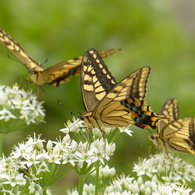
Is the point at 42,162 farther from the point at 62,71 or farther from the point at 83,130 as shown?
the point at 62,71

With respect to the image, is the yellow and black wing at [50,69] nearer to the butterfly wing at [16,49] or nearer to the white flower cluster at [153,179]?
the butterfly wing at [16,49]

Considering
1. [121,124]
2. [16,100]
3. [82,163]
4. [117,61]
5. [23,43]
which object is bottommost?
[82,163]

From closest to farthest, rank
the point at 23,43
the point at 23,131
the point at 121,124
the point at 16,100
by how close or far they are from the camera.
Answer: the point at 121,124, the point at 16,100, the point at 23,131, the point at 23,43

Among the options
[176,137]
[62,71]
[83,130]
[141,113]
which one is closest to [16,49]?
[62,71]

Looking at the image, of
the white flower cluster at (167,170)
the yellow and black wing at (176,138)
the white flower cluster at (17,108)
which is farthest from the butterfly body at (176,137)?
the white flower cluster at (17,108)

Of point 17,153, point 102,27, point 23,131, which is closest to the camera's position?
point 17,153

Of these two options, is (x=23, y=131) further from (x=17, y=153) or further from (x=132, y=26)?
(x=17, y=153)

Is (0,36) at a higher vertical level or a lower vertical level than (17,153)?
higher

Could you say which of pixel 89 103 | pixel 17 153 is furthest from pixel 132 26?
pixel 17 153
